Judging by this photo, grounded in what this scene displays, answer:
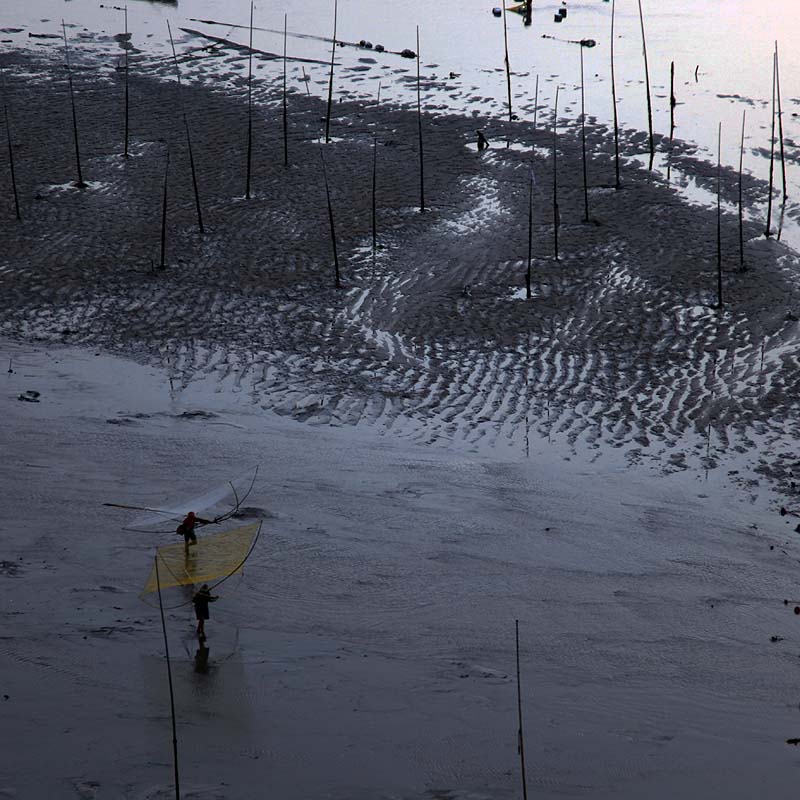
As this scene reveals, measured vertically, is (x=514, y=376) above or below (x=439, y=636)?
above

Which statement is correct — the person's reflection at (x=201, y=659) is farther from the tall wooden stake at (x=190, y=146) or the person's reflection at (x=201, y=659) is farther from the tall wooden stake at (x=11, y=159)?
the tall wooden stake at (x=11, y=159)

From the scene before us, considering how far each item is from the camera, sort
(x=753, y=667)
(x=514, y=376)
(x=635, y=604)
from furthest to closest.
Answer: (x=514, y=376), (x=635, y=604), (x=753, y=667)

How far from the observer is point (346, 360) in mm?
15695

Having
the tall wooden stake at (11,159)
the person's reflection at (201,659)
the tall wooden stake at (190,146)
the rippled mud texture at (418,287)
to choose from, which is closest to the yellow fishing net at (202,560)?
the person's reflection at (201,659)

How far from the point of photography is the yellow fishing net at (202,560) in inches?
393

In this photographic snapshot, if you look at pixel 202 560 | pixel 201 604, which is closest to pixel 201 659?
pixel 201 604

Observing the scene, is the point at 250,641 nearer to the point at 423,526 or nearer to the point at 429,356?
the point at 423,526

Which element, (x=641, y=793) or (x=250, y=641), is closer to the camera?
(x=641, y=793)

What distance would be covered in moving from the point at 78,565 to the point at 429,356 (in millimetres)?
6736

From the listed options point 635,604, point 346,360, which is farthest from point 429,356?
point 635,604

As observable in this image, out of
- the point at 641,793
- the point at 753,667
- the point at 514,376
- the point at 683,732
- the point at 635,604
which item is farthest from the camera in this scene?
the point at 514,376

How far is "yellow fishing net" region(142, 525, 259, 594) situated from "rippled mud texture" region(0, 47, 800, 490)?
11.7 ft

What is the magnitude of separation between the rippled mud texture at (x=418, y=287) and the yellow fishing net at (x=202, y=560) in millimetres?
3558

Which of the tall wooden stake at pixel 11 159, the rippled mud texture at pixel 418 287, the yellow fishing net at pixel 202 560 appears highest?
the tall wooden stake at pixel 11 159
